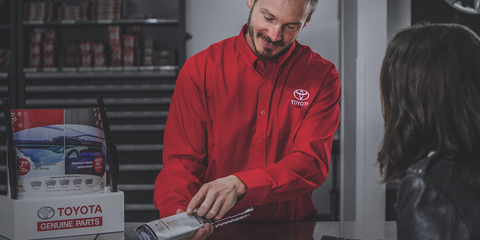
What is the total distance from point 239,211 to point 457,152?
62cm

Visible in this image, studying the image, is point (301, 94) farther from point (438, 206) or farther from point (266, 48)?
point (438, 206)

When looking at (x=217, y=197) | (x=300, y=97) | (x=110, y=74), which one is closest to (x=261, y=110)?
(x=300, y=97)

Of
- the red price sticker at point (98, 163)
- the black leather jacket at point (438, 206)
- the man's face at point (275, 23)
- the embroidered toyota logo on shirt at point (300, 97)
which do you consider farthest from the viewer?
the embroidered toyota logo on shirt at point (300, 97)

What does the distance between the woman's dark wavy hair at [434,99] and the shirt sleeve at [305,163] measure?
1.54 feet

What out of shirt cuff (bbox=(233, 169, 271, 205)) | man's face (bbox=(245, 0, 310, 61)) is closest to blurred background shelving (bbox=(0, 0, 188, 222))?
man's face (bbox=(245, 0, 310, 61))

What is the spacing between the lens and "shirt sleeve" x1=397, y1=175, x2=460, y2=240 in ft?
2.01

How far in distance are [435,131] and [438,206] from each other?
0.15 m

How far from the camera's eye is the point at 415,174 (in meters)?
0.64

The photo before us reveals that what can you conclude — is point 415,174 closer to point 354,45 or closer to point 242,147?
point 242,147

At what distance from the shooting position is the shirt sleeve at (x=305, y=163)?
1.13 metres

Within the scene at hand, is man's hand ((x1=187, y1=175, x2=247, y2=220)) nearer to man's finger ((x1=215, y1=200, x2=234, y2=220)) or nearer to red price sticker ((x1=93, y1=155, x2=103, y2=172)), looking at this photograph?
man's finger ((x1=215, y1=200, x2=234, y2=220))

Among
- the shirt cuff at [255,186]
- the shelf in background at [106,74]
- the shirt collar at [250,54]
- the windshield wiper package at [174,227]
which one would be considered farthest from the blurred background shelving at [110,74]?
the windshield wiper package at [174,227]

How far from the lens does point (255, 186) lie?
111cm

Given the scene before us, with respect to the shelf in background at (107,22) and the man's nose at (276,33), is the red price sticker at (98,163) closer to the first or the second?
the man's nose at (276,33)
